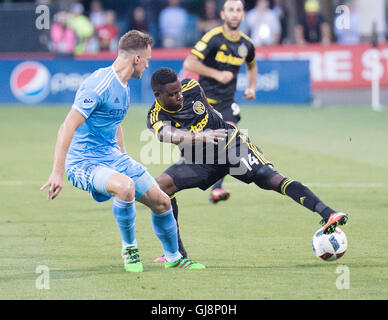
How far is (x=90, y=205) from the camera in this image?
35.8ft

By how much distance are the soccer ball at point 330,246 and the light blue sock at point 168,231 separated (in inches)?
46.4

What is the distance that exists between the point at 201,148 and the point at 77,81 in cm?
1572

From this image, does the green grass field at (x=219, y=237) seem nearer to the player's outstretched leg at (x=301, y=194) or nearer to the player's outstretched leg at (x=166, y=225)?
the player's outstretched leg at (x=166, y=225)

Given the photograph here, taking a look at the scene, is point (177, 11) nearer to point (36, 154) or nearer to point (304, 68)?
point (304, 68)

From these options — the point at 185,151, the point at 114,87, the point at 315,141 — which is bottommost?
the point at 315,141

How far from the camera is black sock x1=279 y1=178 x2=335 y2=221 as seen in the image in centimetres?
742

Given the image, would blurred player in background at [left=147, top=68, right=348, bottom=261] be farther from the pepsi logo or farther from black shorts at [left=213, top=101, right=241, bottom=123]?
the pepsi logo

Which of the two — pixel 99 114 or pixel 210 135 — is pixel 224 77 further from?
pixel 99 114

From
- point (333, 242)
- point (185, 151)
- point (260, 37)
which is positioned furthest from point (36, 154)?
point (260, 37)

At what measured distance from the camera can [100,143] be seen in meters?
7.38

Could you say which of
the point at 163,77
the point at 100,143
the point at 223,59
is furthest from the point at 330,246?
the point at 223,59

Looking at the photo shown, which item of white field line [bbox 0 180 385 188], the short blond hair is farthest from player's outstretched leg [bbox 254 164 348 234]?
white field line [bbox 0 180 385 188]

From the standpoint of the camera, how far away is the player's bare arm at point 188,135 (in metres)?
7.49
